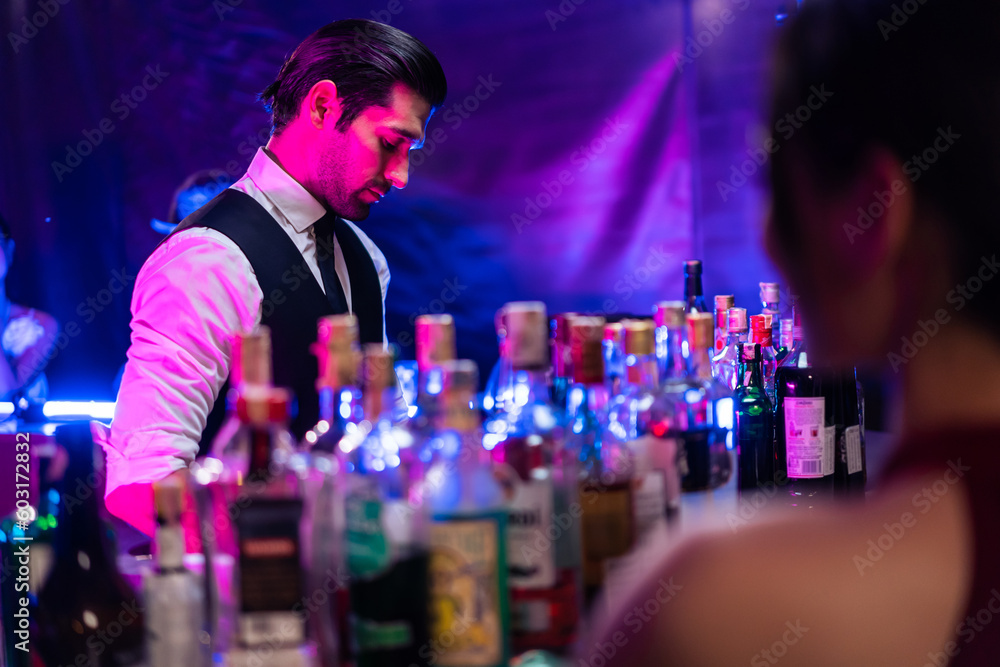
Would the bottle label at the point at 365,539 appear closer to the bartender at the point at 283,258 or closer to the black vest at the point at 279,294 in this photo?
the bartender at the point at 283,258

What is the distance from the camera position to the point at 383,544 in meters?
0.75

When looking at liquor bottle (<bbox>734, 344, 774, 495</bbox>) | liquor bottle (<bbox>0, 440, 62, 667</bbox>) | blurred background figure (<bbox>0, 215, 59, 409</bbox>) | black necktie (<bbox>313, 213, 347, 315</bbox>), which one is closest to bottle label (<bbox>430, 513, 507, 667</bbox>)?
liquor bottle (<bbox>0, 440, 62, 667</bbox>)

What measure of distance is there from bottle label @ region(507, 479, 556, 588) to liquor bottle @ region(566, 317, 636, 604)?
10 centimetres

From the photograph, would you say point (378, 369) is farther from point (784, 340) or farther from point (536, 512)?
point (784, 340)

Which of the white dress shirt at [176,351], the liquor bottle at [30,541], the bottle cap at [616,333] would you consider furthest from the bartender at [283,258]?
the bottle cap at [616,333]

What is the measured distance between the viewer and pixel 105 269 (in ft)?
10.5

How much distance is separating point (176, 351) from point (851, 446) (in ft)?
3.98

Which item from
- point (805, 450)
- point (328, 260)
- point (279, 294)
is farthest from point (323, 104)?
point (805, 450)

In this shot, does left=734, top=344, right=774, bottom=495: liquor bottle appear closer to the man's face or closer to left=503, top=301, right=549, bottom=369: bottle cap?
left=503, top=301, right=549, bottom=369: bottle cap

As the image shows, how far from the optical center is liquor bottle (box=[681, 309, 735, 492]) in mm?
1051

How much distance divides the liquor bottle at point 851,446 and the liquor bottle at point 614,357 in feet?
1.71

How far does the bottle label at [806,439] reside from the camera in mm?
1391

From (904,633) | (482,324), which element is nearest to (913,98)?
(904,633)

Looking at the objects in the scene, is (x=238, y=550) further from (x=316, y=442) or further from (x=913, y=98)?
(x=913, y=98)
